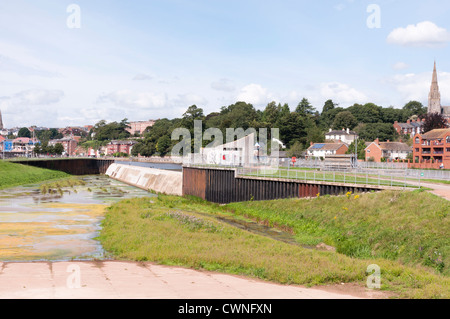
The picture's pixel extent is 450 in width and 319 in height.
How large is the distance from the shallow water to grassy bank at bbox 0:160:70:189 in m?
24.9

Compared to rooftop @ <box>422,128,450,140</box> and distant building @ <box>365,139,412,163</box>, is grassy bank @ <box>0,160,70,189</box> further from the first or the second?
distant building @ <box>365,139,412,163</box>

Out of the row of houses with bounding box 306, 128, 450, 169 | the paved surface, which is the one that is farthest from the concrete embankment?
the paved surface

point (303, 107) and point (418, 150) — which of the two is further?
point (303, 107)

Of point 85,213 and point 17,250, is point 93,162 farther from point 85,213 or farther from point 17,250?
point 17,250

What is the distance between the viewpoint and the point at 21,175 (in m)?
86.9

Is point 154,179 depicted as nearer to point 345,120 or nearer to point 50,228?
point 50,228

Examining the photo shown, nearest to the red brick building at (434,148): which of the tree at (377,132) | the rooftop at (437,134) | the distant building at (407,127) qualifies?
the rooftop at (437,134)

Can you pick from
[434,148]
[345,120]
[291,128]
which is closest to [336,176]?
[434,148]

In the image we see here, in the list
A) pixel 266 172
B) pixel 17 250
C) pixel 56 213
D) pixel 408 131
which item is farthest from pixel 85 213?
pixel 408 131

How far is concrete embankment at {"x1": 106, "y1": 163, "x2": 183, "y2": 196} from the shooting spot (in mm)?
70188

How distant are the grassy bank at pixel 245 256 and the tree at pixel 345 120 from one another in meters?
161

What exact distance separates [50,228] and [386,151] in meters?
122

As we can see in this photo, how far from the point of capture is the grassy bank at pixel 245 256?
55.9ft
